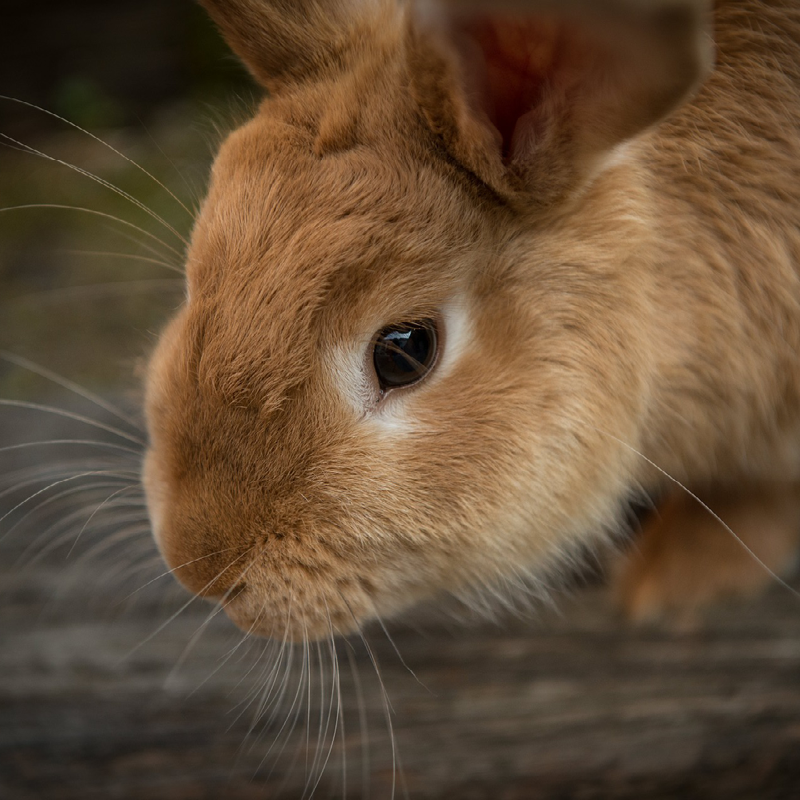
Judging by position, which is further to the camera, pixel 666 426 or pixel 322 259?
pixel 666 426

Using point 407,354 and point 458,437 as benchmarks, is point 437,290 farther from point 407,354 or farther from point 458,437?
point 458,437

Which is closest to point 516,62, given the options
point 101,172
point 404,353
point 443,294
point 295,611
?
point 443,294

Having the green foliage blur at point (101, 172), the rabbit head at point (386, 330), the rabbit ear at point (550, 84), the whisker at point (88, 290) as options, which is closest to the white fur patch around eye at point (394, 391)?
the rabbit head at point (386, 330)

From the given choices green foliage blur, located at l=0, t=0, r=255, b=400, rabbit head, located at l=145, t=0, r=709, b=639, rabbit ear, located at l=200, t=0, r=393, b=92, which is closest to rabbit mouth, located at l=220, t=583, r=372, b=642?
rabbit head, located at l=145, t=0, r=709, b=639

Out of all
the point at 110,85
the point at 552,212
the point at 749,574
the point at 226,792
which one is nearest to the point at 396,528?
the point at 552,212

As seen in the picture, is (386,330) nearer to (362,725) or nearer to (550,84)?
(550,84)

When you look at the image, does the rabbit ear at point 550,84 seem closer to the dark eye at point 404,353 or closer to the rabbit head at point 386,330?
the rabbit head at point 386,330
